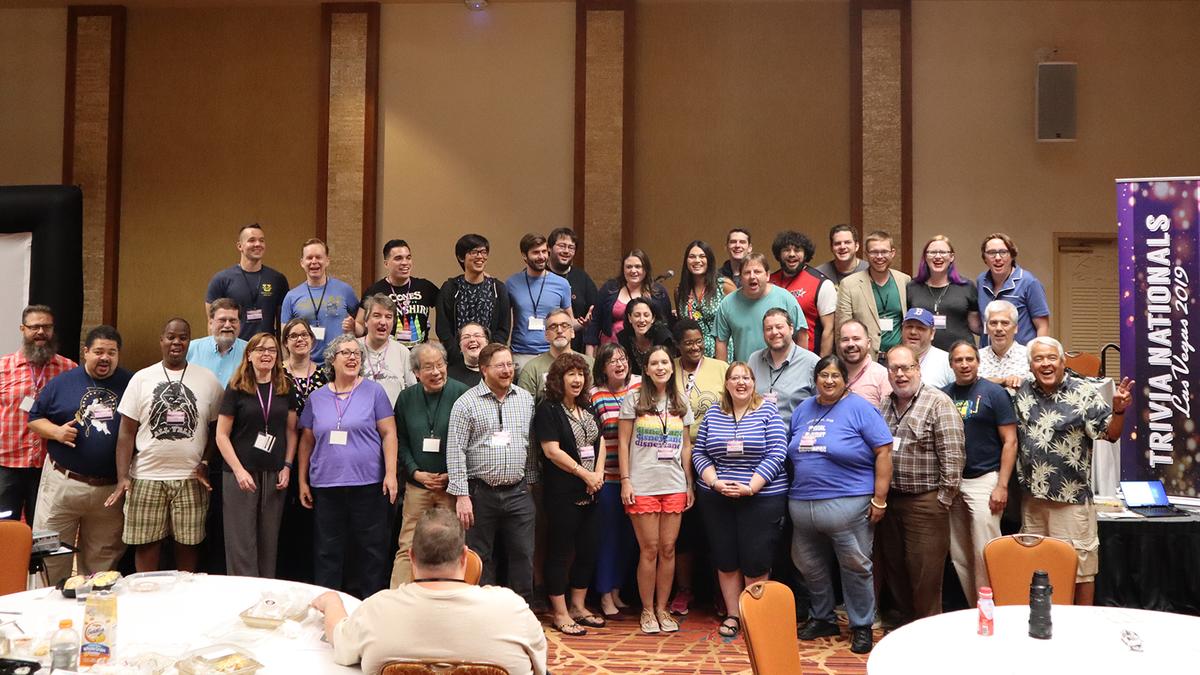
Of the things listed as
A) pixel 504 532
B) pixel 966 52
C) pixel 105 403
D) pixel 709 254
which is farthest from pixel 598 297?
pixel 966 52

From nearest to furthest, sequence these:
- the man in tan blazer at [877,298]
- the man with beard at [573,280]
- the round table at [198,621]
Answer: the round table at [198,621]
the man in tan blazer at [877,298]
the man with beard at [573,280]

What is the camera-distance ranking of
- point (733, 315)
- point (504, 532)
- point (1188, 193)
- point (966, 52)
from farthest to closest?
point (966, 52), point (733, 315), point (1188, 193), point (504, 532)

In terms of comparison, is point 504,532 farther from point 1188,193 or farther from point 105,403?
point 1188,193

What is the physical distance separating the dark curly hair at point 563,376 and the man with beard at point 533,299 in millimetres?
876

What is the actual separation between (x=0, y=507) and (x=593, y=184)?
531 centimetres

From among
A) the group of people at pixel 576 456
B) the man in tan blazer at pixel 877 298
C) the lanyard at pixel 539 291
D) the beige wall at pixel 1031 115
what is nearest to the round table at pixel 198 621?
the group of people at pixel 576 456

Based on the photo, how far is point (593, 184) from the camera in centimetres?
864

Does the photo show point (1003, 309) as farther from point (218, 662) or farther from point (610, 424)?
point (218, 662)

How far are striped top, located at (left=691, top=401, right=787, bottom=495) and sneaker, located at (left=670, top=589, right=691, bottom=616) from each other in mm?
845

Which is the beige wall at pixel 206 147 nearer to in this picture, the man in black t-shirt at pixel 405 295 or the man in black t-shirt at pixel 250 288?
the man in black t-shirt at pixel 250 288

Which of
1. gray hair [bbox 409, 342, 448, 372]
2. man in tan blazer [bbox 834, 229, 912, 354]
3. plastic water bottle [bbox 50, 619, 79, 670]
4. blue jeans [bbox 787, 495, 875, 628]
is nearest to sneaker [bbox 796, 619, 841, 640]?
blue jeans [bbox 787, 495, 875, 628]

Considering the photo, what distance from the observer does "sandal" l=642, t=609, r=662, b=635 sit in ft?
16.1

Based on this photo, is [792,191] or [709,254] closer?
[709,254]

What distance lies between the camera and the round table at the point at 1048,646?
2.64 m
